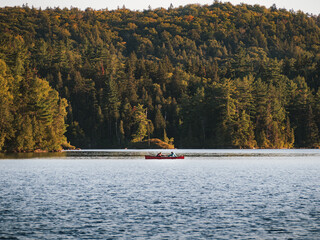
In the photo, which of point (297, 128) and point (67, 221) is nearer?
point (67, 221)

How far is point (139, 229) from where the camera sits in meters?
26.1

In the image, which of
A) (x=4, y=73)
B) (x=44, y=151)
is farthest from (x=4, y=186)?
(x=44, y=151)

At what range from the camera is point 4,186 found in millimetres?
46531

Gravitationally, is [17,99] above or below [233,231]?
above

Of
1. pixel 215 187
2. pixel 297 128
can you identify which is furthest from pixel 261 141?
pixel 215 187

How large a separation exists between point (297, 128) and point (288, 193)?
542ft

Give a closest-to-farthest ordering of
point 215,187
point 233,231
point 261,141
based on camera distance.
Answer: point 233,231, point 215,187, point 261,141

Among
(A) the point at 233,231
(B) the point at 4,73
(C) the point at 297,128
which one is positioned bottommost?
(A) the point at 233,231

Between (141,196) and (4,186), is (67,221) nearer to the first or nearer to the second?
(141,196)

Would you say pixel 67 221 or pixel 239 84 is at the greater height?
pixel 239 84

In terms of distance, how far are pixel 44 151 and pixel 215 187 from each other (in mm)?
104095

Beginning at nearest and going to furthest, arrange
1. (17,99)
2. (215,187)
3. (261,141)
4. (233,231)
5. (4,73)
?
(233,231) → (215,187) → (4,73) → (17,99) → (261,141)

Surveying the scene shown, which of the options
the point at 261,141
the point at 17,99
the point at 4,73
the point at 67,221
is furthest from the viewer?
the point at 261,141

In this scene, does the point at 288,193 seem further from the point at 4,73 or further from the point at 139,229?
the point at 4,73
